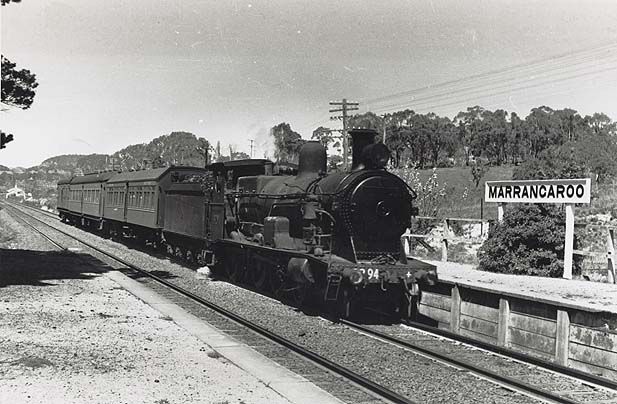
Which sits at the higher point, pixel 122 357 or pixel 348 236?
pixel 348 236

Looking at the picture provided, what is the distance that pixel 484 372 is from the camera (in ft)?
27.0

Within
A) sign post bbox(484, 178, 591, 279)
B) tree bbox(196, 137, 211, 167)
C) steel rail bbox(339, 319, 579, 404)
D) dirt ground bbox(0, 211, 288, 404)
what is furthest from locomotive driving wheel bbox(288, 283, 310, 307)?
tree bbox(196, 137, 211, 167)


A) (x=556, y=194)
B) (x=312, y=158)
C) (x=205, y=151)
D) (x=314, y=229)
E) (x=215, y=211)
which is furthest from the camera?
(x=205, y=151)

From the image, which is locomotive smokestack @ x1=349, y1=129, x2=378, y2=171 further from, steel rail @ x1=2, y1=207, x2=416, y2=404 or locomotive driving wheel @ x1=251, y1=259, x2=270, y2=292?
locomotive driving wheel @ x1=251, y1=259, x2=270, y2=292

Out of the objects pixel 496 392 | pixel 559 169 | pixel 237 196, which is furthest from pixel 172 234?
pixel 496 392

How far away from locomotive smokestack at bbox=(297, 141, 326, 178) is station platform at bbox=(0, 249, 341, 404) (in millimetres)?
4039

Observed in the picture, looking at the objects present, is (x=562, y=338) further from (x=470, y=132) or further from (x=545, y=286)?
(x=470, y=132)

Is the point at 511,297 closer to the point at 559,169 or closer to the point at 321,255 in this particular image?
the point at 321,255

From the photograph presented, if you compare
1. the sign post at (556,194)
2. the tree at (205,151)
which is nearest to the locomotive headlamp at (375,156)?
the sign post at (556,194)

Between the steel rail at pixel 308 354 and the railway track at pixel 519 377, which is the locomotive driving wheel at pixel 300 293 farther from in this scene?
the railway track at pixel 519 377

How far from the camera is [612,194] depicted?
4378 cm

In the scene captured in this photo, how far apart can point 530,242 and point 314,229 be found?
10434 millimetres

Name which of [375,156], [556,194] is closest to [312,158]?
[375,156]

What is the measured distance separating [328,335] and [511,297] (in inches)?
120
